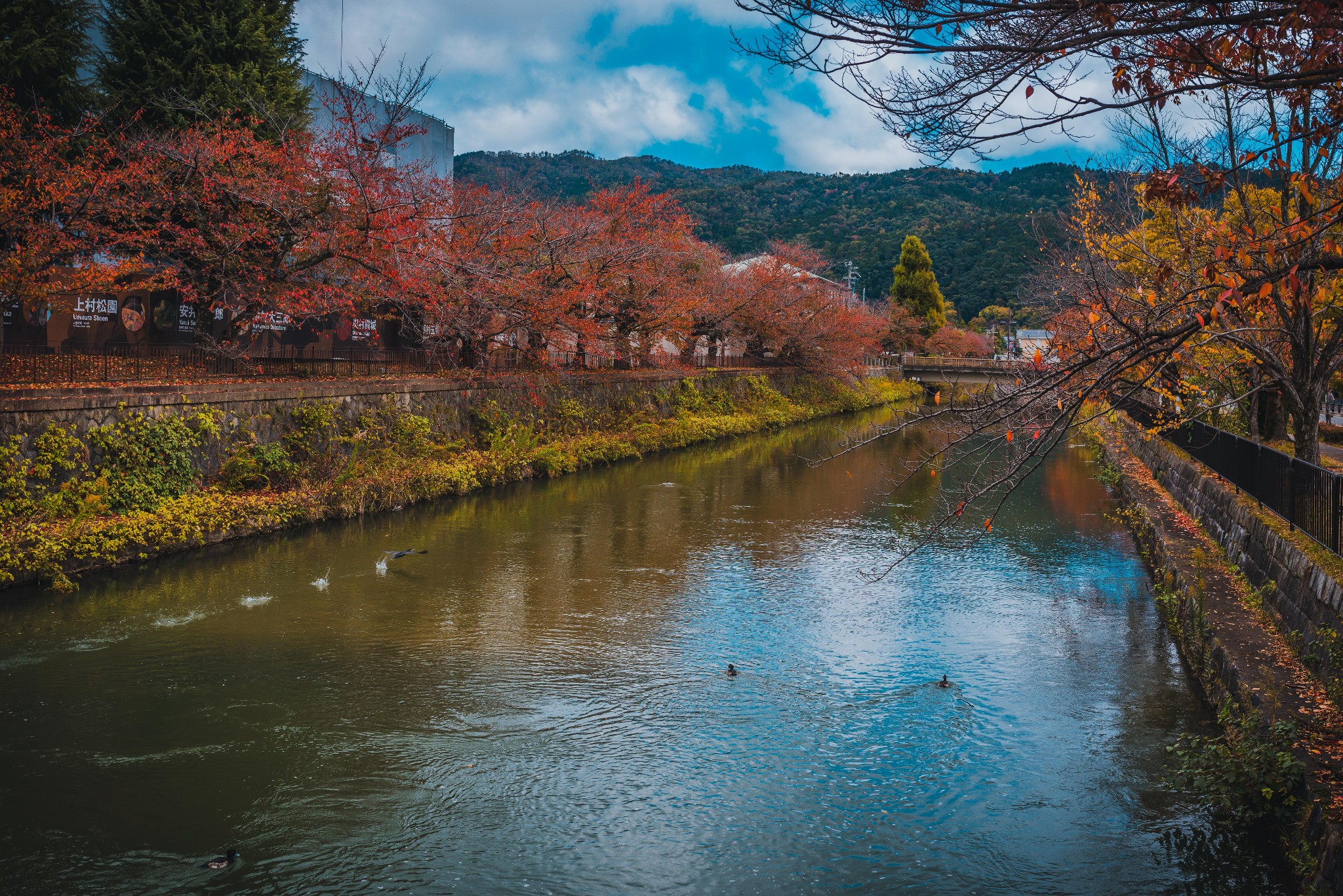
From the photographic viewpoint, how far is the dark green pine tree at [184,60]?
22641 millimetres

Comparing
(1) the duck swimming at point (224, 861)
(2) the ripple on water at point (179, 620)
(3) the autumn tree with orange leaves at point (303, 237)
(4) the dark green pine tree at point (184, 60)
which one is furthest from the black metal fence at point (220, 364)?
(1) the duck swimming at point (224, 861)

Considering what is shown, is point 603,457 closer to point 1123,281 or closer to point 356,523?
point 356,523

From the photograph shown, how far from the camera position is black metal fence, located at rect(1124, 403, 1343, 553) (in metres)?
8.12

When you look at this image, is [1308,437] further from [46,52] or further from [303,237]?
[46,52]

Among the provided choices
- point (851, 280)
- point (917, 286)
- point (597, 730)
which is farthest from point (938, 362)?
point (597, 730)

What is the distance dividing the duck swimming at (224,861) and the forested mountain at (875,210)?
2092 inches

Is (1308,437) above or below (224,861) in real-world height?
above

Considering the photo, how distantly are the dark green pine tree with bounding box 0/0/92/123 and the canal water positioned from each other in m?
13.3

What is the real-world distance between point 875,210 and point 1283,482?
92.9 m

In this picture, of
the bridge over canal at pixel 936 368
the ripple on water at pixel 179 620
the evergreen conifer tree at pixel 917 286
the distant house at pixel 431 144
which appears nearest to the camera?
the ripple on water at pixel 179 620

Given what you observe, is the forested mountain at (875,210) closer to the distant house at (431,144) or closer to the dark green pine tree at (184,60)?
the distant house at (431,144)

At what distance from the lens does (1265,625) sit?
8555 millimetres

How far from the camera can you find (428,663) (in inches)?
408

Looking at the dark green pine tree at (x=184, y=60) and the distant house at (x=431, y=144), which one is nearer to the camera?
the dark green pine tree at (x=184, y=60)
